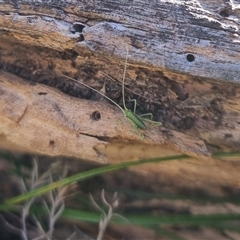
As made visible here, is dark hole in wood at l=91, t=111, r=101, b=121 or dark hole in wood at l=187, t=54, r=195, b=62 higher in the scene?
dark hole in wood at l=187, t=54, r=195, b=62

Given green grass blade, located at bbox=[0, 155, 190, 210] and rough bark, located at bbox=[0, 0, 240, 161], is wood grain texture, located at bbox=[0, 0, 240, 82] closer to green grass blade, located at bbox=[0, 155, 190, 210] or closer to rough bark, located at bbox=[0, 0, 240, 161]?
rough bark, located at bbox=[0, 0, 240, 161]

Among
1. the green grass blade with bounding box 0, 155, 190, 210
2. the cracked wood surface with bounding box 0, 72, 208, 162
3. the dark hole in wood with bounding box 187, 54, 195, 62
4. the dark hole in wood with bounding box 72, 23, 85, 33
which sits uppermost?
the dark hole in wood with bounding box 72, 23, 85, 33

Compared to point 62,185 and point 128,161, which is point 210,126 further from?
point 62,185

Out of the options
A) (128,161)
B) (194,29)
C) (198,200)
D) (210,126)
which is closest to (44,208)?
(128,161)

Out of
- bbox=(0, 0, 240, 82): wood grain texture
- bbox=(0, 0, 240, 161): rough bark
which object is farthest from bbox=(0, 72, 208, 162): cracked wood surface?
bbox=(0, 0, 240, 82): wood grain texture

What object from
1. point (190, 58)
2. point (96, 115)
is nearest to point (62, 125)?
point (96, 115)

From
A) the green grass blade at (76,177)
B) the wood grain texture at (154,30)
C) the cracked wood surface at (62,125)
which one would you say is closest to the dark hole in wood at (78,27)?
the wood grain texture at (154,30)

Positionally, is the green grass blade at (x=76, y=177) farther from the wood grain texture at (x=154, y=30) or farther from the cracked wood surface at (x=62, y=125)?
the wood grain texture at (x=154, y=30)

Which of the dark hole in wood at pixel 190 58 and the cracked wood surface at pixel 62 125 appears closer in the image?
the dark hole in wood at pixel 190 58
